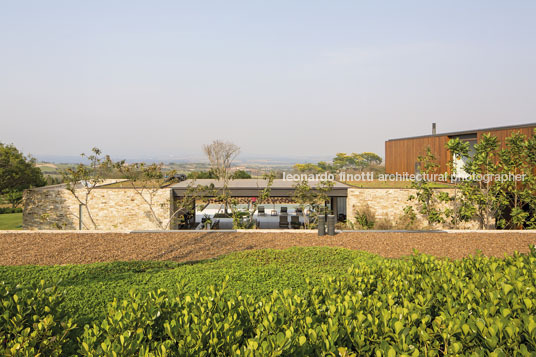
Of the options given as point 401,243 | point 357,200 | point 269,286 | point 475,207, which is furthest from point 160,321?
point 475,207

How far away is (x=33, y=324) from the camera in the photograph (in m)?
2.27

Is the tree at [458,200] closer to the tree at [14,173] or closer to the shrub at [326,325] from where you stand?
the shrub at [326,325]

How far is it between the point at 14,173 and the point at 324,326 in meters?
24.1

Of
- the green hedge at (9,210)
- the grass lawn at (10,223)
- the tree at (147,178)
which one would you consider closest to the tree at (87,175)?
the tree at (147,178)

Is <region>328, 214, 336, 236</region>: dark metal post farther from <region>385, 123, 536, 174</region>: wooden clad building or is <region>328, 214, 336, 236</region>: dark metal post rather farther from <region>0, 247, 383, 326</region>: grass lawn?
<region>385, 123, 536, 174</region>: wooden clad building

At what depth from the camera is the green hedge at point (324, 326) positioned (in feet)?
6.52

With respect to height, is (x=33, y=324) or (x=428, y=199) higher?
(x=33, y=324)

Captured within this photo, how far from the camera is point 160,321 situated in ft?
8.20

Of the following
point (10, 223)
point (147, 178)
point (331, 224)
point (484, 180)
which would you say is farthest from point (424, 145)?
point (10, 223)

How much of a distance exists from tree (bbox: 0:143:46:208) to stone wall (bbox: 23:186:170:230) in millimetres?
7604

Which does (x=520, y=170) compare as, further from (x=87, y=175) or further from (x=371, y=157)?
(x=371, y=157)

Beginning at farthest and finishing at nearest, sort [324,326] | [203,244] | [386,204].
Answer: [386,204]
[203,244]
[324,326]

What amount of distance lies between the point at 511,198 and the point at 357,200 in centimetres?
554

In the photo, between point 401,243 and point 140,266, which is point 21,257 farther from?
point 401,243
